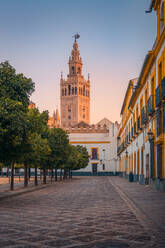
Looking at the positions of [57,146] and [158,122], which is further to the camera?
[57,146]

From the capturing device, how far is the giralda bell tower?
131250mm

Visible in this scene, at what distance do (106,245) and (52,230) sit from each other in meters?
1.73

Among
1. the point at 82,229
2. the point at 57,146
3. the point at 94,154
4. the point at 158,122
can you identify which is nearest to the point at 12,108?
the point at 82,229

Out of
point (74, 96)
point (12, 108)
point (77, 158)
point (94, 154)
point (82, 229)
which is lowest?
point (82, 229)

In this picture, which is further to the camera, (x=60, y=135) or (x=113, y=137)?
(x=113, y=137)

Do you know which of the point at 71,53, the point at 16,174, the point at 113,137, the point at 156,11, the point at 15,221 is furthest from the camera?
the point at 71,53

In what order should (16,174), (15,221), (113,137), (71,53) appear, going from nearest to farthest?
(15,221)
(16,174)
(113,137)
(71,53)

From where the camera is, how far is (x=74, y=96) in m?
136

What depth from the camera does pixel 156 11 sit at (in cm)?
1961

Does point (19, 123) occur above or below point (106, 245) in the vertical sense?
above

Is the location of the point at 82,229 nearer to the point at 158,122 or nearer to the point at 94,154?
the point at 158,122

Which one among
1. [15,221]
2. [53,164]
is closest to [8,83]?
[15,221]

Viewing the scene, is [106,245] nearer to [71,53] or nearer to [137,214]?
[137,214]

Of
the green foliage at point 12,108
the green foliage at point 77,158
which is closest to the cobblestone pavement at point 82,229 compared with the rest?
the green foliage at point 12,108
